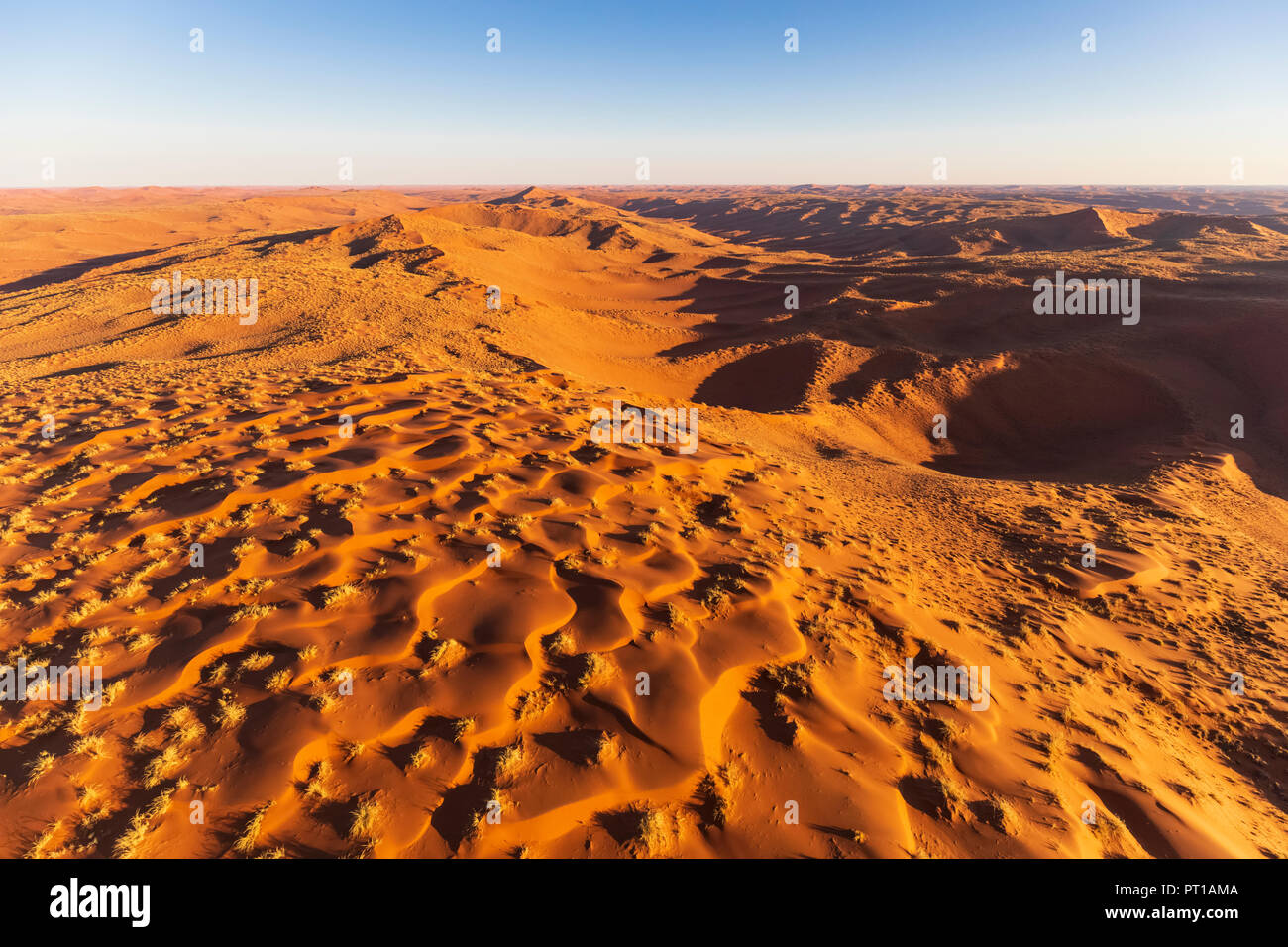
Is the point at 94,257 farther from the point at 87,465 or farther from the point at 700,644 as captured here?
the point at 700,644

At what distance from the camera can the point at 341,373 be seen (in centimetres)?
1062
